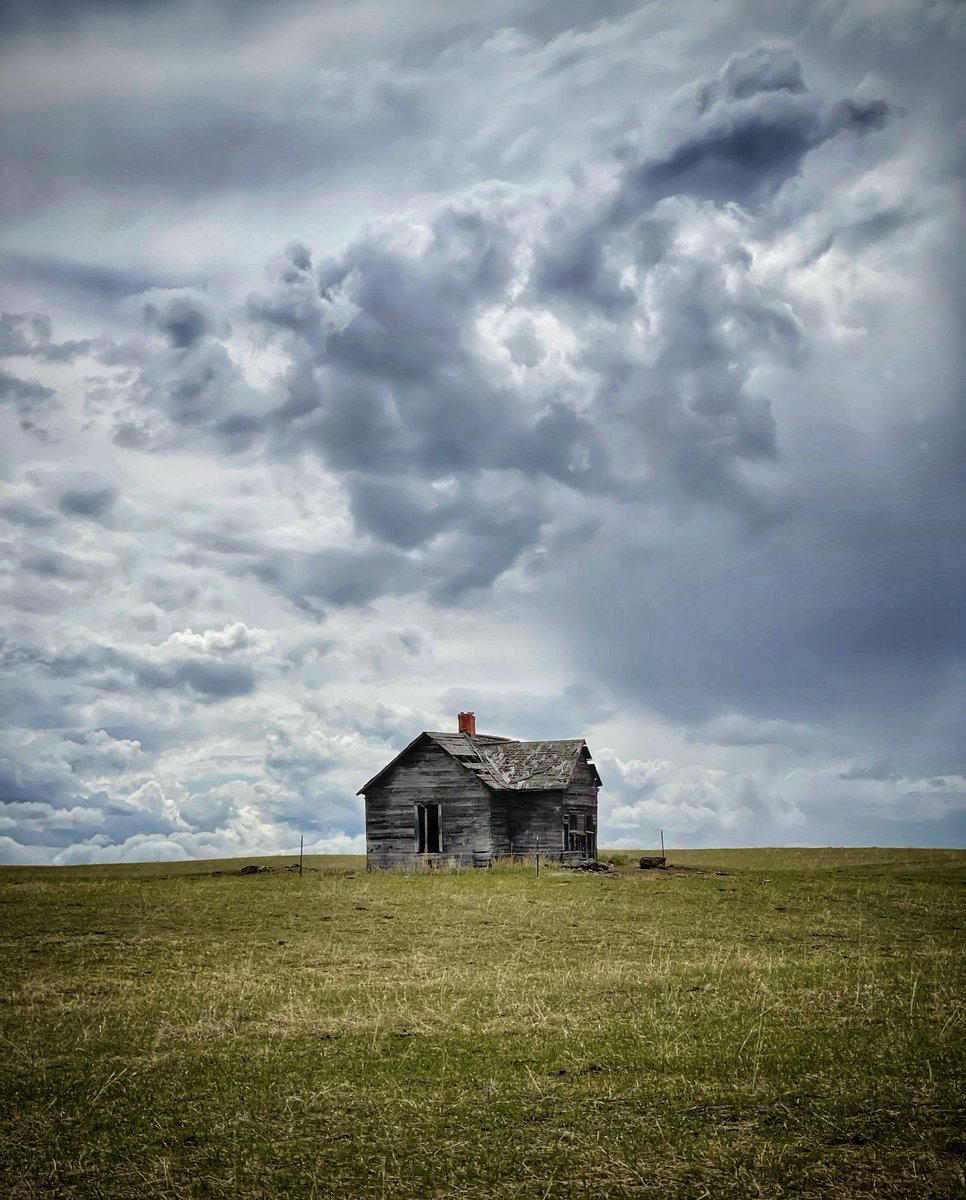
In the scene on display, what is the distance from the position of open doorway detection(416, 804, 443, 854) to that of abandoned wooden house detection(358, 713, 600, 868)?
54 millimetres

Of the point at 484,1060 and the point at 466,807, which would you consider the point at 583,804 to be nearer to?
the point at 466,807

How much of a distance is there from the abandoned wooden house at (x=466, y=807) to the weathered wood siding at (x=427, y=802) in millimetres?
53

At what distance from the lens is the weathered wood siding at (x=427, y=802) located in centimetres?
5022

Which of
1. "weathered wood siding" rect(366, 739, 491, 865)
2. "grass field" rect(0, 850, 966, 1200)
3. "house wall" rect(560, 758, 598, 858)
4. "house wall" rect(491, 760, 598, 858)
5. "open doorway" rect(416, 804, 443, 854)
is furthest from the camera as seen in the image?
"house wall" rect(560, 758, 598, 858)

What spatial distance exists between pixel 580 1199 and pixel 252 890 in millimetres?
31074

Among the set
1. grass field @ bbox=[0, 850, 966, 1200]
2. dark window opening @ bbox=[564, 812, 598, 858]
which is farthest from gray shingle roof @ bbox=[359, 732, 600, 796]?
grass field @ bbox=[0, 850, 966, 1200]

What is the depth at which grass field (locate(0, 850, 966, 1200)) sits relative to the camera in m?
7.97

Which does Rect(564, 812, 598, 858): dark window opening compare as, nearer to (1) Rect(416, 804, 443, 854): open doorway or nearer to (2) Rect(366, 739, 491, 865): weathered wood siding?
(2) Rect(366, 739, 491, 865): weathered wood siding

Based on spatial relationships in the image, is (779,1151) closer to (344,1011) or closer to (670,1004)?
(670,1004)

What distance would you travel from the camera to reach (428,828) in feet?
169

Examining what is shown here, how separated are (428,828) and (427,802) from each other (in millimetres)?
1384

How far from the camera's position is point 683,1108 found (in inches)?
369

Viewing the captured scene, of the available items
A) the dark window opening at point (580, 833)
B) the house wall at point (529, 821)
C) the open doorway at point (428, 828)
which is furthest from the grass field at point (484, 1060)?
the dark window opening at point (580, 833)

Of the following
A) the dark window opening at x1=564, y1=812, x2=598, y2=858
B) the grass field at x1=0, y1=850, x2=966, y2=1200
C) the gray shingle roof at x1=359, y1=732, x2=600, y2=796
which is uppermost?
the gray shingle roof at x1=359, y1=732, x2=600, y2=796
